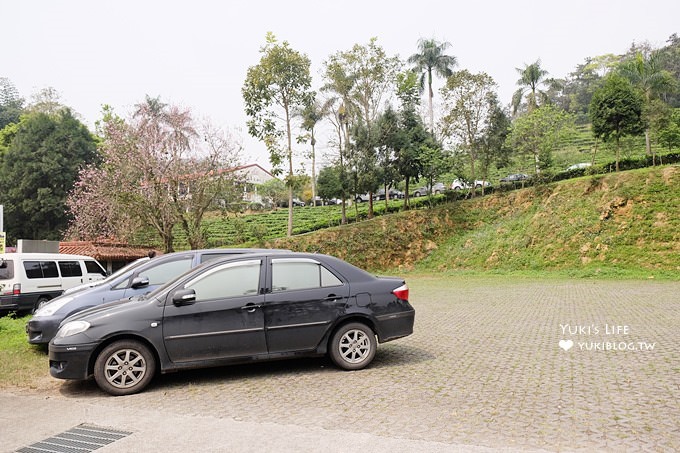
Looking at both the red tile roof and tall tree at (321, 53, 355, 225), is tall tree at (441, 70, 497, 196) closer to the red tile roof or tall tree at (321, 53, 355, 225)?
tall tree at (321, 53, 355, 225)

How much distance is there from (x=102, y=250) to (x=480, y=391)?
2612 centimetres

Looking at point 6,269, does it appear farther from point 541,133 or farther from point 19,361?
point 541,133

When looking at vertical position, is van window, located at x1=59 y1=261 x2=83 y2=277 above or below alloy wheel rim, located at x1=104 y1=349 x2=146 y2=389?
above

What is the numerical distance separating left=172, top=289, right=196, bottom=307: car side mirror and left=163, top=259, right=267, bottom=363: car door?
0.05ft

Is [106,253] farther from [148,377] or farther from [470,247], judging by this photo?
[148,377]

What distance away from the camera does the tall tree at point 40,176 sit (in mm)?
42281

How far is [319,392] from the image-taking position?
5684 mm

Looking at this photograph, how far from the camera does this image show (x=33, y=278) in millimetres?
13875

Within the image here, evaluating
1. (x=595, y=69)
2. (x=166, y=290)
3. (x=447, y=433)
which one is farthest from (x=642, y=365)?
(x=595, y=69)

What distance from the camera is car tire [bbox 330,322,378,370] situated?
257 inches

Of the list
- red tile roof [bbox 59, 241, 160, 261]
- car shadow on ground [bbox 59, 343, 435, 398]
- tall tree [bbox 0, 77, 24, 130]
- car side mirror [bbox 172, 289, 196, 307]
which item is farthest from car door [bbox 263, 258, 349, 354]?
tall tree [bbox 0, 77, 24, 130]

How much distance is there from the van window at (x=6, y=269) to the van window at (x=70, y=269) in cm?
157

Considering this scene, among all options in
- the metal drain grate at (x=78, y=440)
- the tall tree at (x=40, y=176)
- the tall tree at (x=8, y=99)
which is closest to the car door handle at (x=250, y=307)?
the metal drain grate at (x=78, y=440)

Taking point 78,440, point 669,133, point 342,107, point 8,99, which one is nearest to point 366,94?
point 342,107
